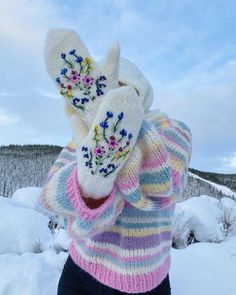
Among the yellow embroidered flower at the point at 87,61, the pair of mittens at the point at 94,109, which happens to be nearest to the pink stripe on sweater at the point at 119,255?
the pair of mittens at the point at 94,109

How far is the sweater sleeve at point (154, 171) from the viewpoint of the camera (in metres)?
1.11

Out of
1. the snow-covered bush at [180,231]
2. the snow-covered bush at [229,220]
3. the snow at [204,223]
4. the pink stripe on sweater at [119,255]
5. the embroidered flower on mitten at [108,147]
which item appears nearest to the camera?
the embroidered flower on mitten at [108,147]

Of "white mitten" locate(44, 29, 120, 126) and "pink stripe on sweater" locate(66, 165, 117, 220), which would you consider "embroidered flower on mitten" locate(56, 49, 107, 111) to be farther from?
"pink stripe on sweater" locate(66, 165, 117, 220)

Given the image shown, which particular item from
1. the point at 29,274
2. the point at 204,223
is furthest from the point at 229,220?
the point at 29,274

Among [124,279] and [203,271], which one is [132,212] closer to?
[124,279]

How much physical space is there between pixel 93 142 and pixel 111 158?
6cm

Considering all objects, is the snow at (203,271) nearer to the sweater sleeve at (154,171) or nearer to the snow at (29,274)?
the snow at (29,274)

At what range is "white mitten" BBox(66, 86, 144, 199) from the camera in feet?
3.50

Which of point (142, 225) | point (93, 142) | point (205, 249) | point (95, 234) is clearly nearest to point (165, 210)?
point (142, 225)

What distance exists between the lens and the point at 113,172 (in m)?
1.09

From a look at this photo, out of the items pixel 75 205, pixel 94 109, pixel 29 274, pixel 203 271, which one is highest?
pixel 94 109

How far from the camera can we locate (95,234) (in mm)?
1167

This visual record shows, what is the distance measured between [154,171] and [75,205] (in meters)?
0.24

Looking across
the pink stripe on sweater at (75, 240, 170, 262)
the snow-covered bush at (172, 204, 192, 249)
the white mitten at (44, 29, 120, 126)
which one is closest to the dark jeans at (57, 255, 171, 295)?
the pink stripe on sweater at (75, 240, 170, 262)
